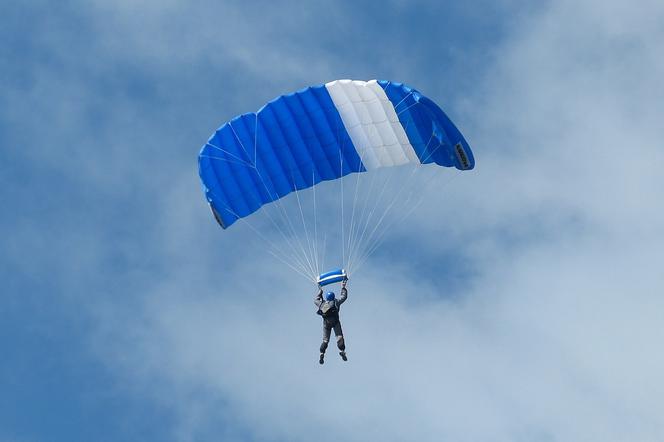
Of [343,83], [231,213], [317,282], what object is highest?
[343,83]

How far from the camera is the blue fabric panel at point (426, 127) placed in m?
27.7

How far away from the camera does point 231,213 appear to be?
2878 cm

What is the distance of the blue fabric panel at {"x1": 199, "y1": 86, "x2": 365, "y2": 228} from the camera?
2848 centimetres

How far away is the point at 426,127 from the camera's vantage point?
2847 centimetres

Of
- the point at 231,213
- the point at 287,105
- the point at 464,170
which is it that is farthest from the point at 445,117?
the point at 231,213

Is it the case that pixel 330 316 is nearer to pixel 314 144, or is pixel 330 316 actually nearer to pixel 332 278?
pixel 332 278

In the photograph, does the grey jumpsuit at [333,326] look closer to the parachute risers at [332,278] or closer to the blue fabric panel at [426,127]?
the parachute risers at [332,278]

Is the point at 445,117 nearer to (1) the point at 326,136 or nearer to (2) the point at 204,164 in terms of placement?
(1) the point at 326,136

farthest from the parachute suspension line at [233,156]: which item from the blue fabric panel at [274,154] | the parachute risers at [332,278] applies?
the parachute risers at [332,278]

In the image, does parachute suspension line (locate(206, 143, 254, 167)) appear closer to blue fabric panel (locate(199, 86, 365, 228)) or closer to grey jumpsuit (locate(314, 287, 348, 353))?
blue fabric panel (locate(199, 86, 365, 228))

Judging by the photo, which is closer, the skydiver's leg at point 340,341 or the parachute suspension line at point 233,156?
the skydiver's leg at point 340,341

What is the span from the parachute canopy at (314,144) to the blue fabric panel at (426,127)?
1.0 inches

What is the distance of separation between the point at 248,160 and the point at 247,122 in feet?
3.00

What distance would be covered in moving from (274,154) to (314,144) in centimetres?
96
